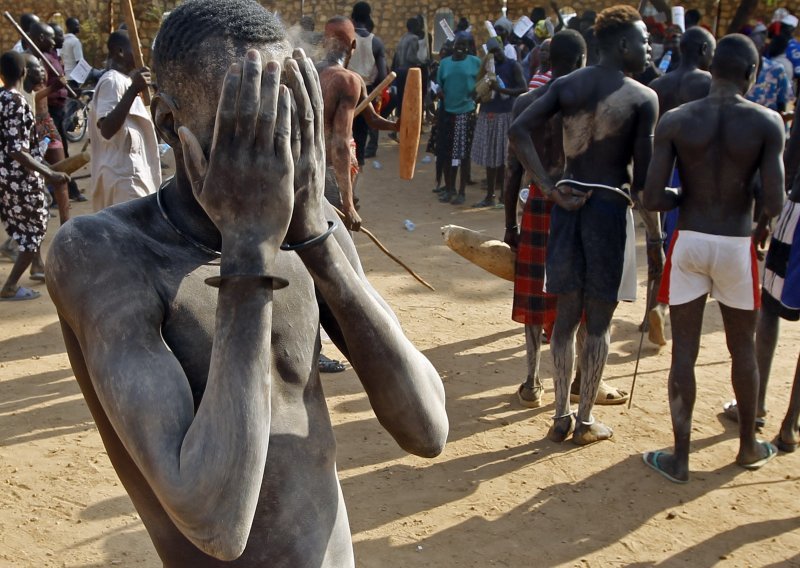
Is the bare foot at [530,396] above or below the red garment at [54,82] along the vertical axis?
below

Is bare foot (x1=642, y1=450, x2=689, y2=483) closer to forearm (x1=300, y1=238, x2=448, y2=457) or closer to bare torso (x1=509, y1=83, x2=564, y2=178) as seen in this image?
bare torso (x1=509, y1=83, x2=564, y2=178)

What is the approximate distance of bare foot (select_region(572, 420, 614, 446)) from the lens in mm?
5188

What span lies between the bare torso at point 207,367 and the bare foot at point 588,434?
3.67 meters

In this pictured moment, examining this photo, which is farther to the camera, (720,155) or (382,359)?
(720,155)

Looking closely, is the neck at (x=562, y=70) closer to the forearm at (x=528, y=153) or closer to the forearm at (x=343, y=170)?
the forearm at (x=528, y=153)

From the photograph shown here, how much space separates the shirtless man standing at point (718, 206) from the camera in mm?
4469

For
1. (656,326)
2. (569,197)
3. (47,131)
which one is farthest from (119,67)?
(656,326)

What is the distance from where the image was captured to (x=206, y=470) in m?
1.26

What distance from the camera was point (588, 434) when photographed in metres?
5.19

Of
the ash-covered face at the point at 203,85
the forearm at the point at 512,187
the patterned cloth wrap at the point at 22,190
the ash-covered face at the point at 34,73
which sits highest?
the ash-covered face at the point at 203,85

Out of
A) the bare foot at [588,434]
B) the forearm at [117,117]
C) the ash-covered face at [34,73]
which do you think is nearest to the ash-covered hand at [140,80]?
the forearm at [117,117]

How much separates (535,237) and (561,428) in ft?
4.07

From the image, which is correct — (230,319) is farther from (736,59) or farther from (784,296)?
(784,296)

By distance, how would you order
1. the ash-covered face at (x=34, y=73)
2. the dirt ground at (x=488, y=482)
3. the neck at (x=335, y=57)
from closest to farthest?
the dirt ground at (x=488, y=482) → the neck at (x=335, y=57) → the ash-covered face at (x=34, y=73)
